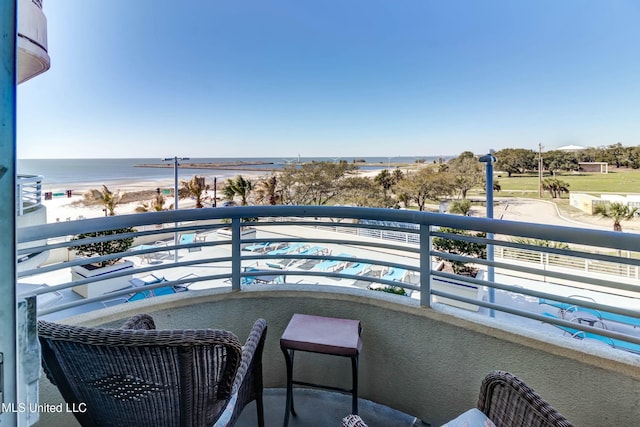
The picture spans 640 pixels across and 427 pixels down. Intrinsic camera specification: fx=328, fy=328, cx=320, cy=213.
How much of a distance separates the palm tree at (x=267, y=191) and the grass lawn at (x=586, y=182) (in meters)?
10.4

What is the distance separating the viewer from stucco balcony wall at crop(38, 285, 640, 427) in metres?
1.39

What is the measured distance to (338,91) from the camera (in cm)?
1209

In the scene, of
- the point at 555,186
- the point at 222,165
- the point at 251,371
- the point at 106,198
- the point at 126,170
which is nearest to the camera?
the point at 251,371

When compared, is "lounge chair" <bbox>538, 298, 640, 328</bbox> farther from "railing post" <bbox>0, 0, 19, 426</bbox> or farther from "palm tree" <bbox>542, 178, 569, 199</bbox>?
"palm tree" <bbox>542, 178, 569, 199</bbox>

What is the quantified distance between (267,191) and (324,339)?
1603 centimetres

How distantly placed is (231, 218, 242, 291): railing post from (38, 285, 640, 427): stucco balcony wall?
0.21ft

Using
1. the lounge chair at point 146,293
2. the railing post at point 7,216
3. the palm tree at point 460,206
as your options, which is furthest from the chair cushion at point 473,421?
the palm tree at point 460,206

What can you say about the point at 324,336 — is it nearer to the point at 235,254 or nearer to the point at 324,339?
the point at 324,339

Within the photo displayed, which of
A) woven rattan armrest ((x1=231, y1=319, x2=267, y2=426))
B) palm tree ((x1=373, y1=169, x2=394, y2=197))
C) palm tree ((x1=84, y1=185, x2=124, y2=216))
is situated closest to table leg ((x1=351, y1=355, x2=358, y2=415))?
woven rattan armrest ((x1=231, y1=319, x2=267, y2=426))

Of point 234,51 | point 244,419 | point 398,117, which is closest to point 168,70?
point 234,51

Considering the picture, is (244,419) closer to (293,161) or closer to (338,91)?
(338,91)

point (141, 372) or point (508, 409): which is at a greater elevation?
point (141, 372)

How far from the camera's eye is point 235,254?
2090 mm

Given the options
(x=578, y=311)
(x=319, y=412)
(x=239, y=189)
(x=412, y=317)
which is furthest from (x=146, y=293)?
(x=239, y=189)
